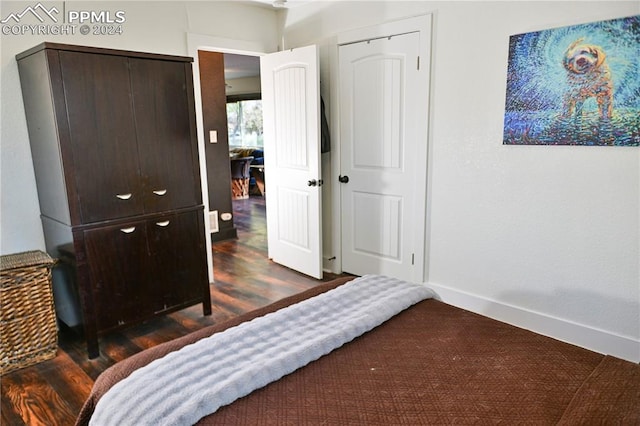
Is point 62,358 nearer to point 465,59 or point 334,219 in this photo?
point 334,219

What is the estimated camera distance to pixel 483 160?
8.91 feet

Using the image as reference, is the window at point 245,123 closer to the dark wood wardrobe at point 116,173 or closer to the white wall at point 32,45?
the white wall at point 32,45

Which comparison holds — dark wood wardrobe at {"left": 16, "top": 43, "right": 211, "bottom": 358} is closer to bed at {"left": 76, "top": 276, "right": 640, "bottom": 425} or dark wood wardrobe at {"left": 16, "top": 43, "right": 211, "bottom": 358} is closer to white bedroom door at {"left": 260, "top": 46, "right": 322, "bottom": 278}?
white bedroom door at {"left": 260, "top": 46, "right": 322, "bottom": 278}

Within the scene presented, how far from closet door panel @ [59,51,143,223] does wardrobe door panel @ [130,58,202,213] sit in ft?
0.21

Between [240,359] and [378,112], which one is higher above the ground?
[378,112]

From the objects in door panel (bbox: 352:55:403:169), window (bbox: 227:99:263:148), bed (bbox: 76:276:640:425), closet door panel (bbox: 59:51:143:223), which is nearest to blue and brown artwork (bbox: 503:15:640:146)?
door panel (bbox: 352:55:403:169)

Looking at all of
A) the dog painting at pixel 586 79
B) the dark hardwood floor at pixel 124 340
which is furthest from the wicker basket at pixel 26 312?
the dog painting at pixel 586 79

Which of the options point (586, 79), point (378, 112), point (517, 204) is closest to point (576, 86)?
point (586, 79)

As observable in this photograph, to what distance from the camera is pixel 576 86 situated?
2275 mm

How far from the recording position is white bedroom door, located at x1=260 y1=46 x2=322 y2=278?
341 centimetres

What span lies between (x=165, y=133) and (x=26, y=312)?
128cm

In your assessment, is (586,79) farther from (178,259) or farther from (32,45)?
(32,45)

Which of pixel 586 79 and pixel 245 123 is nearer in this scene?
pixel 586 79

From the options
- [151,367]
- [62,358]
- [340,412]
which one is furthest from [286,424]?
[62,358]
